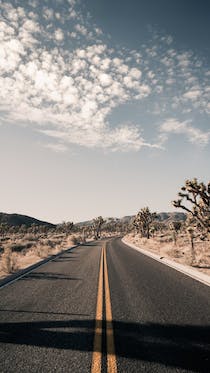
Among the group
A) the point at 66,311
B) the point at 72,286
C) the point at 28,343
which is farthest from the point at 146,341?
the point at 72,286

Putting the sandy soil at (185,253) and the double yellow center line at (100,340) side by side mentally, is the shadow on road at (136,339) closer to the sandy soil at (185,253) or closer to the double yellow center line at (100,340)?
the double yellow center line at (100,340)

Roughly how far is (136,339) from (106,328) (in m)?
0.80

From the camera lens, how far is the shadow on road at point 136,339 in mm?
4227

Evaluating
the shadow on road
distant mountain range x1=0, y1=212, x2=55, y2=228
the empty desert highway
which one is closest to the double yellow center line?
the empty desert highway

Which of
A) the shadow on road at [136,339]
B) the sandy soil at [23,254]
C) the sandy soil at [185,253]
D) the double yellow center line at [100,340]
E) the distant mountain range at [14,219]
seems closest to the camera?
the double yellow center line at [100,340]

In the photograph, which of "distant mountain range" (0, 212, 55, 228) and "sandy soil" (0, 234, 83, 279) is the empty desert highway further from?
"distant mountain range" (0, 212, 55, 228)

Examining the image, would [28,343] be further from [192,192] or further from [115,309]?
[192,192]

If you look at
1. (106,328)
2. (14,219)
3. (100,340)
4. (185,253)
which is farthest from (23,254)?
(14,219)

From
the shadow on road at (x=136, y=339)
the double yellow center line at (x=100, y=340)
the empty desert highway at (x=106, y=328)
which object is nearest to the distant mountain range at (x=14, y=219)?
the empty desert highway at (x=106, y=328)

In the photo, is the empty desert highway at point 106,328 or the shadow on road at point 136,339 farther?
the shadow on road at point 136,339

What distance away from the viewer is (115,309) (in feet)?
22.9

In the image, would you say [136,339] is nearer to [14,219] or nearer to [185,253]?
[185,253]

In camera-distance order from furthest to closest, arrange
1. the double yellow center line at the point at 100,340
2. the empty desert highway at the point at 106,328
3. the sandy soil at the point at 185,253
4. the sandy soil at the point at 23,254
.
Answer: the sandy soil at the point at 185,253 → the sandy soil at the point at 23,254 → the empty desert highway at the point at 106,328 → the double yellow center line at the point at 100,340

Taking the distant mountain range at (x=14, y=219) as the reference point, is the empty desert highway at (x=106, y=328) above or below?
below
